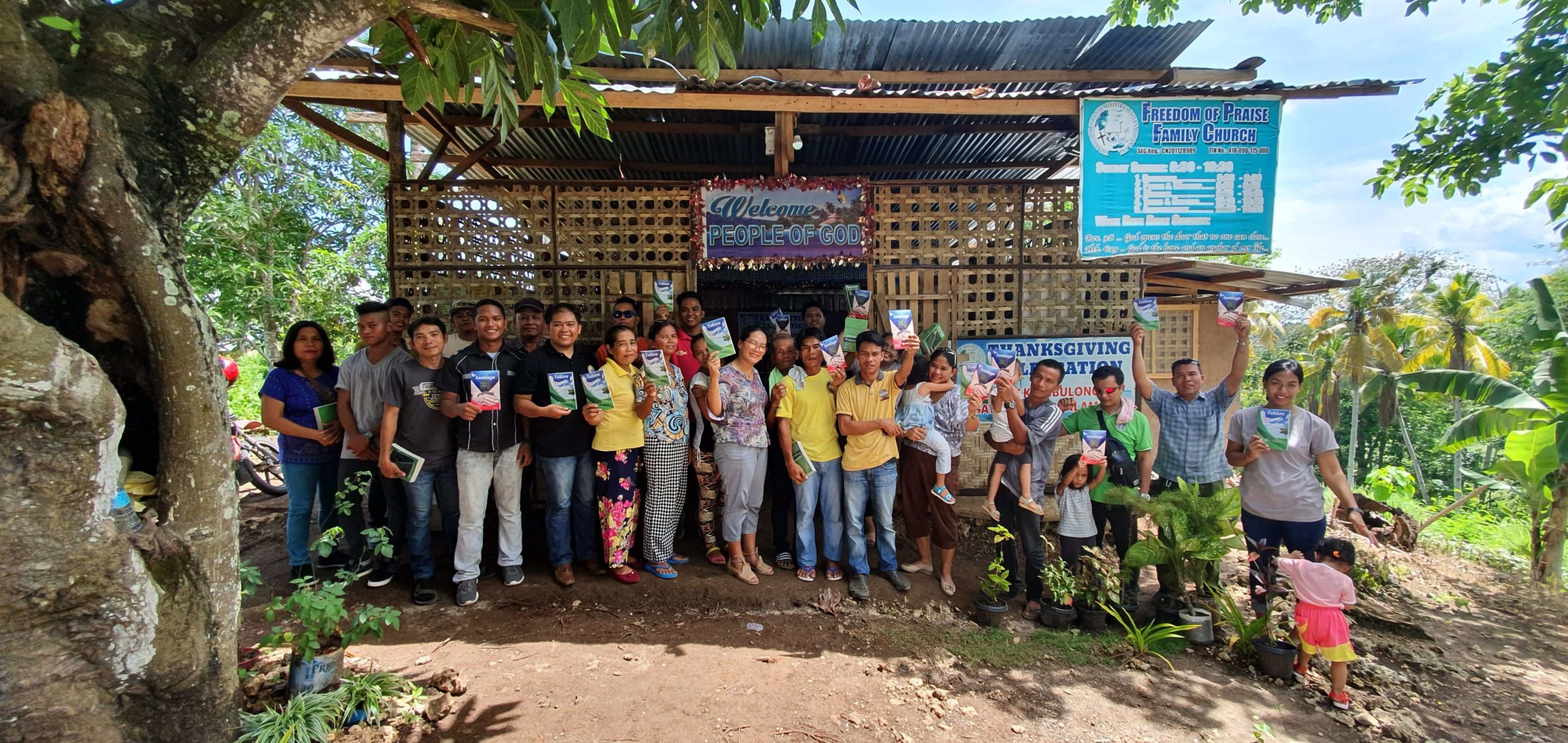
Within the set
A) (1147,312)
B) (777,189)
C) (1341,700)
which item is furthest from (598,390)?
(1341,700)

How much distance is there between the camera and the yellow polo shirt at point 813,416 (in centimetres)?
424

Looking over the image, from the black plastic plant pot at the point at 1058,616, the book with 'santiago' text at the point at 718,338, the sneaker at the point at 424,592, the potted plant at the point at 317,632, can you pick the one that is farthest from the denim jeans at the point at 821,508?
A: the potted plant at the point at 317,632

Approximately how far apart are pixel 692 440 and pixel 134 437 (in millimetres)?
2808

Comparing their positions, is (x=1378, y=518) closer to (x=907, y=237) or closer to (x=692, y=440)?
(x=907, y=237)

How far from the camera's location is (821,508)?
4.41 m

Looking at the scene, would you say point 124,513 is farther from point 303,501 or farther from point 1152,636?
point 1152,636

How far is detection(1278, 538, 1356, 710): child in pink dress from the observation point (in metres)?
3.22

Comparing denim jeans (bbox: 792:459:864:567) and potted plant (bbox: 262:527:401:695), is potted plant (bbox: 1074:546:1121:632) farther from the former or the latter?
potted plant (bbox: 262:527:401:695)

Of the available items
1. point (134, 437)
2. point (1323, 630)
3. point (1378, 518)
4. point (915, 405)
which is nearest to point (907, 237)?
point (915, 405)

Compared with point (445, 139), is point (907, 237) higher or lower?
lower

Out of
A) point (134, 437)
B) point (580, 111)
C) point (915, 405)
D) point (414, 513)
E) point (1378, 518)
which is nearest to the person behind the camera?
point (134, 437)

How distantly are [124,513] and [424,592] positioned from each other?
2.16 m

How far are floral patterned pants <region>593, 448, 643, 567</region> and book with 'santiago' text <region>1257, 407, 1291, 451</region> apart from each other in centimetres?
388

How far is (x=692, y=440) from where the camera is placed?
446 centimetres
